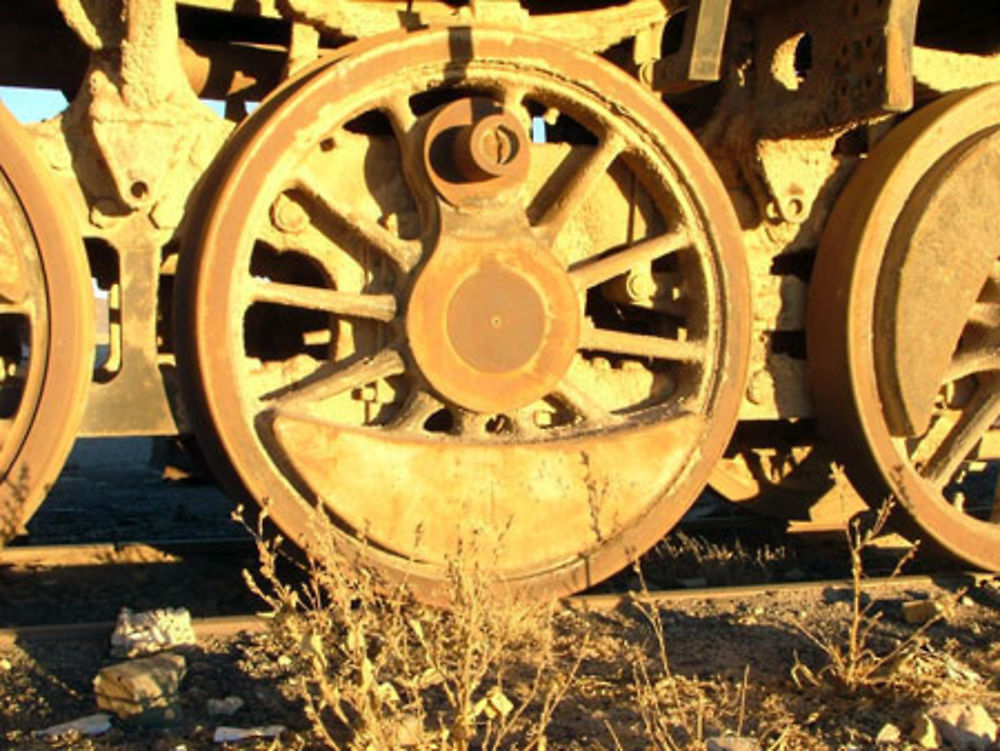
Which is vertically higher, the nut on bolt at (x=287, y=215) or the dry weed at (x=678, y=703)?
the nut on bolt at (x=287, y=215)

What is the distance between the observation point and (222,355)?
3.58 m

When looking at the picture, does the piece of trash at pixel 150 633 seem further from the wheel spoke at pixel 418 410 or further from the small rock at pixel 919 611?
the small rock at pixel 919 611

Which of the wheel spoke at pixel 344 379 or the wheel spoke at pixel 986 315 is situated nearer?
the wheel spoke at pixel 344 379

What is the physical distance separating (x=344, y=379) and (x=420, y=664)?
967 mm

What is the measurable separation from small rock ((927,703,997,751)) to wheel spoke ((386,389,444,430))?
171 cm

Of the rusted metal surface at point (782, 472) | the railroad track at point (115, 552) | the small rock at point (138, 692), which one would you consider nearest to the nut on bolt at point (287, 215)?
the small rock at point (138, 692)

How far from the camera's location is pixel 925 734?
2.83 m

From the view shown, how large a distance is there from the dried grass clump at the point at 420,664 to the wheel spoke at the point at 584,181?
3.69ft

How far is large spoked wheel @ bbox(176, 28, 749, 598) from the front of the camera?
11.9 ft

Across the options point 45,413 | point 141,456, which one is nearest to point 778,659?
point 45,413

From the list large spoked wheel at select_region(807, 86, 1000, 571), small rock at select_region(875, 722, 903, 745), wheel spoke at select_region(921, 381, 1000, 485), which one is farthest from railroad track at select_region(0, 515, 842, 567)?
small rock at select_region(875, 722, 903, 745)

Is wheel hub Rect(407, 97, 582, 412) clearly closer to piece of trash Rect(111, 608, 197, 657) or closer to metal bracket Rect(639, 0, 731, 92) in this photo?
metal bracket Rect(639, 0, 731, 92)

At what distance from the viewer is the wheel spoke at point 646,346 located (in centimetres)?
412

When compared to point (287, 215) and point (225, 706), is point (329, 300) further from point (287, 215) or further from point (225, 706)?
point (225, 706)
